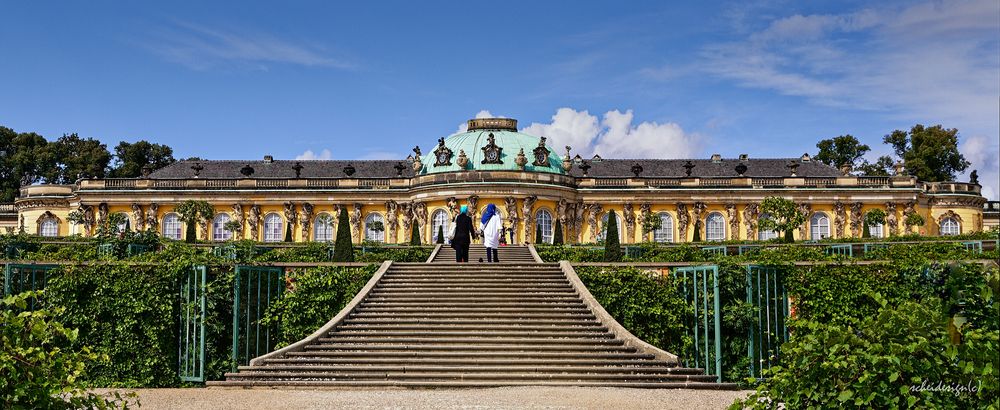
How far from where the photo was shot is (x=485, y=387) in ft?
53.2

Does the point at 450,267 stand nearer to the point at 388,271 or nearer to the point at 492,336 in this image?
the point at 388,271

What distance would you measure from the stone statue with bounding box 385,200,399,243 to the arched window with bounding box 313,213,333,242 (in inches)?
141

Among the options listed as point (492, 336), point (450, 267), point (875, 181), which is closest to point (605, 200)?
point (875, 181)

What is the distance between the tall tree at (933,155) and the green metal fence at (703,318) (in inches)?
2139

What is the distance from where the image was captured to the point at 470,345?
18.0 metres

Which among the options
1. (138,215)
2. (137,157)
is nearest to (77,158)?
(137,157)

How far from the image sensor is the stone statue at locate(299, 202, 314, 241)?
61.0 metres

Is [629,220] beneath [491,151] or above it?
beneath

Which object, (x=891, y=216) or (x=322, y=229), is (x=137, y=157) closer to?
(x=322, y=229)

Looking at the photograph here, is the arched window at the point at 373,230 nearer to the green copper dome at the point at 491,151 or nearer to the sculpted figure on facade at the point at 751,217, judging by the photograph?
the green copper dome at the point at 491,151

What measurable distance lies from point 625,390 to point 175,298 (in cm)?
855

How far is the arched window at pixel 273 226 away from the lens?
6134 centimetres

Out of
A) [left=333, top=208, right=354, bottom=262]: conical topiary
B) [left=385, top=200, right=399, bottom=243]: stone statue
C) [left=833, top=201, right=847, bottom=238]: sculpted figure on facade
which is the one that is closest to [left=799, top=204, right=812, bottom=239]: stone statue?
[left=833, top=201, right=847, bottom=238]: sculpted figure on facade

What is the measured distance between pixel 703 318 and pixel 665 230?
4143 cm
